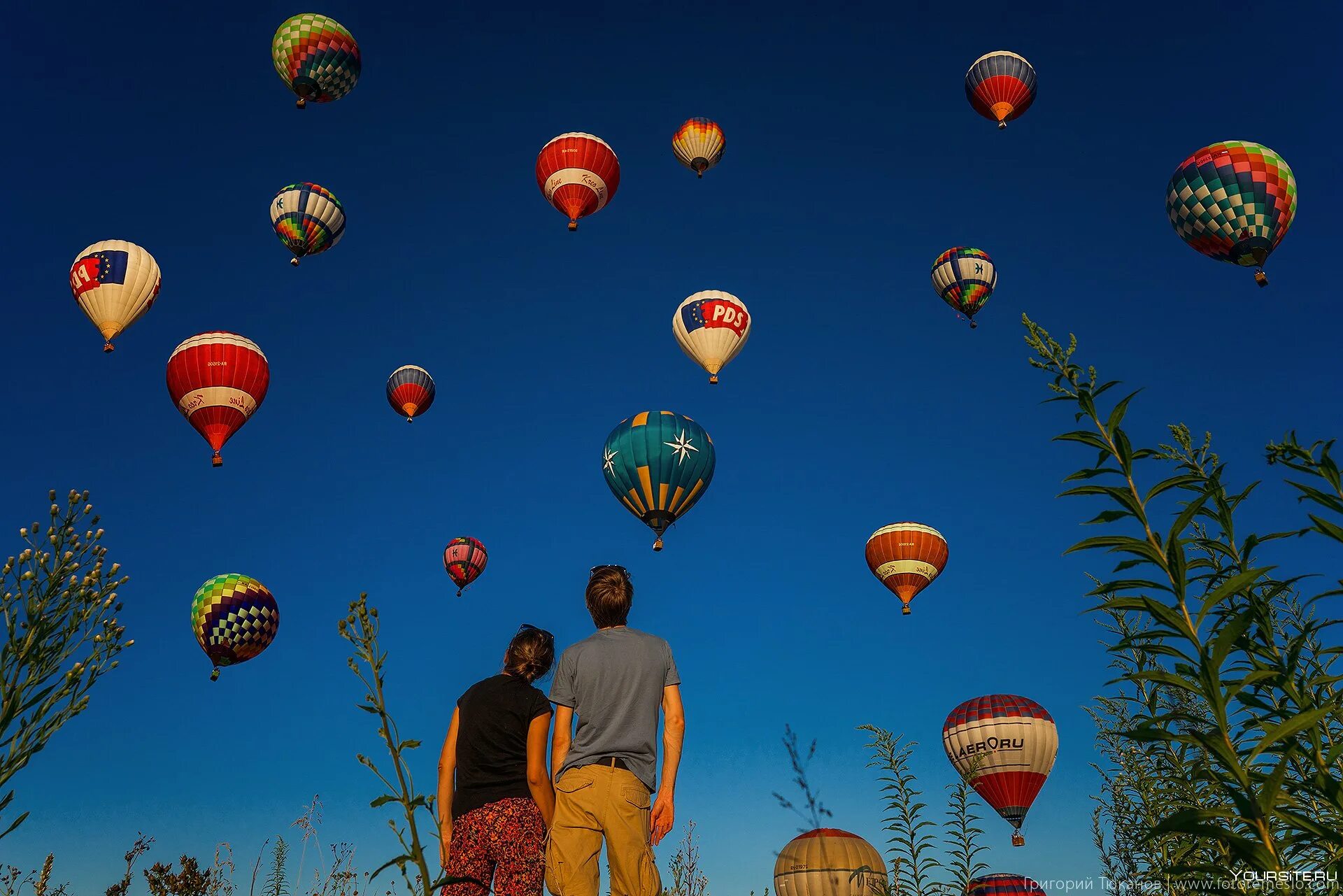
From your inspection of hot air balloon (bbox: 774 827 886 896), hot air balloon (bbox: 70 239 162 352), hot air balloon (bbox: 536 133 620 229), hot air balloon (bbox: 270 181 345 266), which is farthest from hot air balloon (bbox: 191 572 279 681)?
hot air balloon (bbox: 774 827 886 896)

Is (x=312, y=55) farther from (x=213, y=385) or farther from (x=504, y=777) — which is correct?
(x=504, y=777)

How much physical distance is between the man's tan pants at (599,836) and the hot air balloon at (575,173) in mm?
29606

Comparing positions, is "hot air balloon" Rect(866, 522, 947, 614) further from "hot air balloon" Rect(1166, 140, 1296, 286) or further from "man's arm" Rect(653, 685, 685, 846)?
"man's arm" Rect(653, 685, 685, 846)

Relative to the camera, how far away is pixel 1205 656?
288 centimetres

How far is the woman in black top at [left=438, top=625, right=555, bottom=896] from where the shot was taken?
527 cm

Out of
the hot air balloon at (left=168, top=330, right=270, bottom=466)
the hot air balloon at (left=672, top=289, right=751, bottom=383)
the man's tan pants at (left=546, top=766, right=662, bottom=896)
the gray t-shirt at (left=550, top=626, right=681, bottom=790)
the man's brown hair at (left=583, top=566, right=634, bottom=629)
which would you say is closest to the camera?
the man's tan pants at (left=546, top=766, right=662, bottom=896)

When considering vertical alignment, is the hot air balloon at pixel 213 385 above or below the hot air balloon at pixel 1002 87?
below

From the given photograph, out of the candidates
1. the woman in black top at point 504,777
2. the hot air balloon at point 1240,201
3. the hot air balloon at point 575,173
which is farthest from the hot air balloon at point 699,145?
the woman in black top at point 504,777

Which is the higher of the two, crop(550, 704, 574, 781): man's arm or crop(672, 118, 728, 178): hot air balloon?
crop(672, 118, 728, 178): hot air balloon

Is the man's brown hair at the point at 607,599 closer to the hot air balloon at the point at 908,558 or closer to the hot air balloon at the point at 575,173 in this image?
the hot air balloon at the point at 575,173

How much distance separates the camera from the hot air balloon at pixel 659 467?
27094 millimetres

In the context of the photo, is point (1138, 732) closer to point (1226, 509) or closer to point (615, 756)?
point (1226, 509)

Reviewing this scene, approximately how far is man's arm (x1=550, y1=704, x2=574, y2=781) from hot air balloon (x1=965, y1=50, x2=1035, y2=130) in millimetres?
36645

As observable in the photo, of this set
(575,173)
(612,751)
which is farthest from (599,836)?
(575,173)
